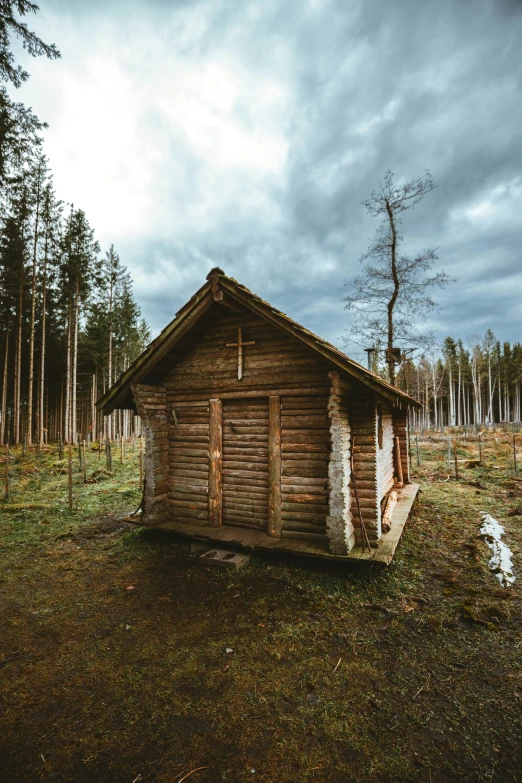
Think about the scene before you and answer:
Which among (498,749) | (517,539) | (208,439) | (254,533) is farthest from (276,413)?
(517,539)

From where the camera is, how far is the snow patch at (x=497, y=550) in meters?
6.20

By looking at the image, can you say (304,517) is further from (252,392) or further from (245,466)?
(252,392)

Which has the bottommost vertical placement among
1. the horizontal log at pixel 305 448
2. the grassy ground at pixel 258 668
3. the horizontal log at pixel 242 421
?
the grassy ground at pixel 258 668

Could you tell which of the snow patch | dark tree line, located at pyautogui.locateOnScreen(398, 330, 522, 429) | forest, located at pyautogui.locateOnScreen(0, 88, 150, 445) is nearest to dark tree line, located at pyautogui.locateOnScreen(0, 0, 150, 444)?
forest, located at pyautogui.locateOnScreen(0, 88, 150, 445)

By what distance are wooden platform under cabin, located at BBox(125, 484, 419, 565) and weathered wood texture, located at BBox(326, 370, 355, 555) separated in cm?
27

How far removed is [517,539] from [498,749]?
250 inches

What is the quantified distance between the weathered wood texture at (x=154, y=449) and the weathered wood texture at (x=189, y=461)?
0.16 metres

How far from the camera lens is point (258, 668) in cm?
405

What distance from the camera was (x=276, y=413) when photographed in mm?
7184

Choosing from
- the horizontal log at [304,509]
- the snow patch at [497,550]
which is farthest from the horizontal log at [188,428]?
the snow patch at [497,550]

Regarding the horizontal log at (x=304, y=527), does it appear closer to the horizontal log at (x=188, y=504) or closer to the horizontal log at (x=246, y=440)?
the horizontal log at (x=246, y=440)

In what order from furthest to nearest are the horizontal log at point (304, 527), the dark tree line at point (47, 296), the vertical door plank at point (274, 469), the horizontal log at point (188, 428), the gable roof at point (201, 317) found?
the dark tree line at point (47, 296)
the horizontal log at point (188, 428)
the vertical door plank at point (274, 469)
the horizontal log at point (304, 527)
the gable roof at point (201, 317)

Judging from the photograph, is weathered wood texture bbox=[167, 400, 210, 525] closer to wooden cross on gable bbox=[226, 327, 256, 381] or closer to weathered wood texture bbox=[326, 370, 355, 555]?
wooden cross on gable bbox=[226, 327, 256, 381]

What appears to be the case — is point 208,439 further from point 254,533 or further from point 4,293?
point 4,293
